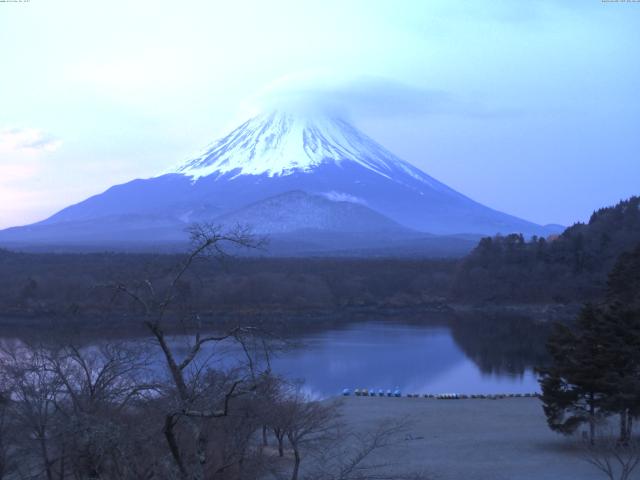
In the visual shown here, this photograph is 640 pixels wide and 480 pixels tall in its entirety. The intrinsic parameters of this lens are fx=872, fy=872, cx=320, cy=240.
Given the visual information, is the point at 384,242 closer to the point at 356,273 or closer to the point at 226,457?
the point at 356,273

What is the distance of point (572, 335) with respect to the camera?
11352 mm

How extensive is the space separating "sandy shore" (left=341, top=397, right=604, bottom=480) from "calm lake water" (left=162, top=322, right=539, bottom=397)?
5.82 feet

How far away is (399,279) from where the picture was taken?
44.6m

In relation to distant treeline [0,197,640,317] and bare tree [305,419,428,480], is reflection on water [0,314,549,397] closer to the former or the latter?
bare tree [305,419,428,480]

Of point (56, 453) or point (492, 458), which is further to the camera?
point (492, 458)

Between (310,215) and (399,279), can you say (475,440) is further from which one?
(310,215)

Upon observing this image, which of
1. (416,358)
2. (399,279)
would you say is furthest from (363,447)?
(399,279)

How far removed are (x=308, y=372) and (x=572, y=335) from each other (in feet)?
27.6

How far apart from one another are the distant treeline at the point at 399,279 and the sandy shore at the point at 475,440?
61.4ft

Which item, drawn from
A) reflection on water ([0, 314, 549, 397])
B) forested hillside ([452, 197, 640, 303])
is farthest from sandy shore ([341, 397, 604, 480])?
forested hillside ([452, 197, 640, 303])

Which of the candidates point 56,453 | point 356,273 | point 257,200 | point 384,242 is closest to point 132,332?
point 56,453

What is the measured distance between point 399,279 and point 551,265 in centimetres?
769

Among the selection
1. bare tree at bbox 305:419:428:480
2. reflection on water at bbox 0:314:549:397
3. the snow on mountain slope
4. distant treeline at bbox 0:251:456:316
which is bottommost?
reflection on water at bbox 0:314:549:397

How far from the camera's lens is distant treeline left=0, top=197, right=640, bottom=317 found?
35469mm
